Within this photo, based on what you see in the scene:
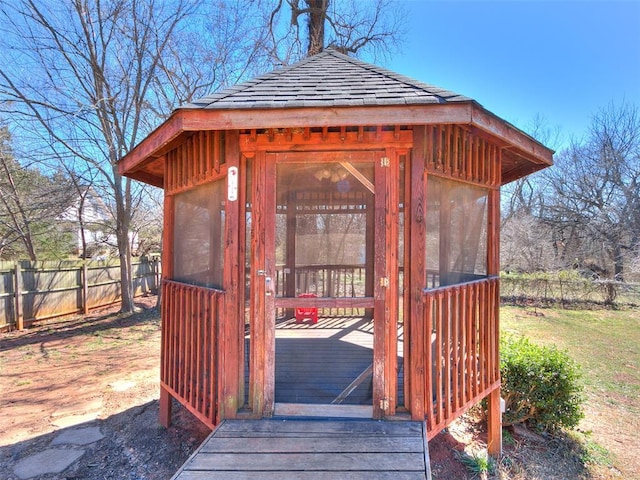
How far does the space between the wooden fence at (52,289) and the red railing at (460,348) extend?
8545mm

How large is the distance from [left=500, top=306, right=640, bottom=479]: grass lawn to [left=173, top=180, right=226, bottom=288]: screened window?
4.18 meters

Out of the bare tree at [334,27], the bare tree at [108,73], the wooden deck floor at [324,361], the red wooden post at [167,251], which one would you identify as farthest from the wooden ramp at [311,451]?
the bare tree at [334,27]

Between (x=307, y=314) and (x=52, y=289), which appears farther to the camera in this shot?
(x=52, y=289)

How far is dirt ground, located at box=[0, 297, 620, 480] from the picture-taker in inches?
112

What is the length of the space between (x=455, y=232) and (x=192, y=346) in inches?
93.3

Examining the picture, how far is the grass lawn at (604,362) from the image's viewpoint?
12.1ft

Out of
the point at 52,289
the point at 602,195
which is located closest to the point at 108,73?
the point at 52,289

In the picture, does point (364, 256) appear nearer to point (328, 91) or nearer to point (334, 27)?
point (328, 91)

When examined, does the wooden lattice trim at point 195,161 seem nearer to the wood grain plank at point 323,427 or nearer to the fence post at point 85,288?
the wood grain plank at point 323,427

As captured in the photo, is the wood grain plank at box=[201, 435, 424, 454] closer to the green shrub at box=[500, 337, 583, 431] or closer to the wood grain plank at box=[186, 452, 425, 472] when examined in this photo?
the wood grain plank at box=[186, 452, 425, 472]

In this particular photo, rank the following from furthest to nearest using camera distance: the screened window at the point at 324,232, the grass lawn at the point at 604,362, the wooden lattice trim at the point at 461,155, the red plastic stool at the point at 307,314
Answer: the red plastic stool at the point at 307,314 → the grass lawn at the point at 604,362 → the screened window at the point at 324,232 → the wooden lattice trim at the point at 461,155

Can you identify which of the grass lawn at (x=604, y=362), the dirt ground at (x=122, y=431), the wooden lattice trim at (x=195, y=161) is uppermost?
the wooden lattice trim at (x=195, y=161)

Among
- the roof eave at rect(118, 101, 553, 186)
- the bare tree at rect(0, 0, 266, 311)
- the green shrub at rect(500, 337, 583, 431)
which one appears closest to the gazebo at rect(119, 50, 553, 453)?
the roof eave at rect(118, 101, 553, 186)

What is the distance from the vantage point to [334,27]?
9383 mm
